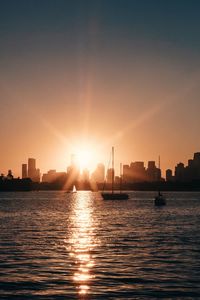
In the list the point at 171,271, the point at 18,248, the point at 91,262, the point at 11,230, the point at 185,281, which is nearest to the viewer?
the point at 185,281

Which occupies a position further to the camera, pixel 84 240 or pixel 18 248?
pixel 84 240

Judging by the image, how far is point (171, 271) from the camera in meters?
34.5

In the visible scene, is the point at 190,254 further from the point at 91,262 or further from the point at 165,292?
the point at 165,292

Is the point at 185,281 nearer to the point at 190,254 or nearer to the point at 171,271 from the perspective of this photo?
the point at 171,271

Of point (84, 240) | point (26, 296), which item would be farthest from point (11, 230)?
point (26, 296)

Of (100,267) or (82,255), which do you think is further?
(82,255)

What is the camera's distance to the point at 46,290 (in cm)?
2828

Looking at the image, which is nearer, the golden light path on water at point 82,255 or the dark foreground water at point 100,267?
the dark foreground water at point 100,267

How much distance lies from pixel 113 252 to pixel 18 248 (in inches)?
353

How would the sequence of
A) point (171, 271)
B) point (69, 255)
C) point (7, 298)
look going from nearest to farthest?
point (7, 298), point (171, 271), point (69, 255)

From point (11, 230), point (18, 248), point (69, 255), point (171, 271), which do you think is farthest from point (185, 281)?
point (11, 230)

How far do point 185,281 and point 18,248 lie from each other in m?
20.4

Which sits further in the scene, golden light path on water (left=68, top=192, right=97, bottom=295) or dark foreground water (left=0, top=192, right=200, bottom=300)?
golden light path on water (left=68, top=192, right=97, bottom=295)

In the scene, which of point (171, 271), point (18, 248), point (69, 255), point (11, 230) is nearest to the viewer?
point (171, 271)
